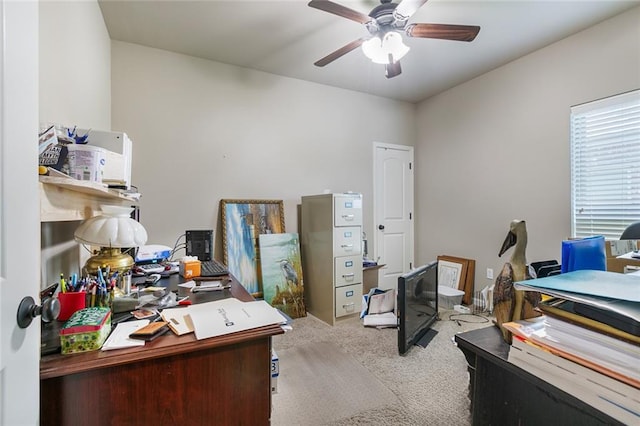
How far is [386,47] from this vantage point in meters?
1.94

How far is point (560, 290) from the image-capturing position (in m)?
0.56

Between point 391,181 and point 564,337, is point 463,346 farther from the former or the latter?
point 391,181

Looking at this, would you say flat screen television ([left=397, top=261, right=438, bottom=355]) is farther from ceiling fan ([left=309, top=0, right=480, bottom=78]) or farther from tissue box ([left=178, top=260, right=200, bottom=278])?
ceiling fan ([left=309, top=0, right=480, bottom=78])

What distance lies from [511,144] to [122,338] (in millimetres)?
3553

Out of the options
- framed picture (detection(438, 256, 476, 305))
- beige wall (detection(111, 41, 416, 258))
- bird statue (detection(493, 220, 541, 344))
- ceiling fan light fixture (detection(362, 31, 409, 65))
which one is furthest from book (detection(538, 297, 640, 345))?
framed picture (detection(438, 256, 476, 305))

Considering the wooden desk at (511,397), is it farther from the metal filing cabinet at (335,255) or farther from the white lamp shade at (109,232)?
the metal filing cabinet at (335,255)

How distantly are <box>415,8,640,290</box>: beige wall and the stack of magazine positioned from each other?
2610 mm

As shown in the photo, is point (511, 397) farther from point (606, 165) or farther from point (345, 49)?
point (606, 165)

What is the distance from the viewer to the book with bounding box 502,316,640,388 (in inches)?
18.9

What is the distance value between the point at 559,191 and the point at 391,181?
1.82m

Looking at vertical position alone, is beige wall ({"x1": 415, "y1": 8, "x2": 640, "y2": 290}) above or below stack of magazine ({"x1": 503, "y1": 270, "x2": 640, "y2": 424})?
above

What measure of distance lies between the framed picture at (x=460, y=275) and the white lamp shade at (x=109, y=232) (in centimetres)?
337

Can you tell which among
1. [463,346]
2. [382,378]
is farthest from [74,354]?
[382,378]

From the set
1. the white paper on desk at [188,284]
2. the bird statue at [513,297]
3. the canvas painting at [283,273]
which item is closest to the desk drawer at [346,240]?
the canvas painting at [283,273]
